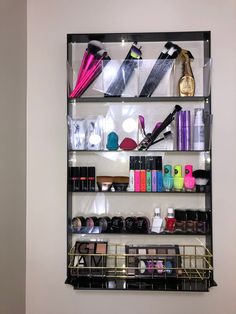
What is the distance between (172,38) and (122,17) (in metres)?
0.31

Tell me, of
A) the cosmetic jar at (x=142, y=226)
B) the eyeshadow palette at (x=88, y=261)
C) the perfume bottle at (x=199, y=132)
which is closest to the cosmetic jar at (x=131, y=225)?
the cosmetic jar at (x=142, y=226)

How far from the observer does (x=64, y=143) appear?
1667 millimetres

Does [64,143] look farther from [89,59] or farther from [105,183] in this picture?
[89,59]

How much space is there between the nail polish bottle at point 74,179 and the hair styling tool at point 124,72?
1.47ft

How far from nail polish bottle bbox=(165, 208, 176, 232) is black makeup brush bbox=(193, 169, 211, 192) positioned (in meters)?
0.18

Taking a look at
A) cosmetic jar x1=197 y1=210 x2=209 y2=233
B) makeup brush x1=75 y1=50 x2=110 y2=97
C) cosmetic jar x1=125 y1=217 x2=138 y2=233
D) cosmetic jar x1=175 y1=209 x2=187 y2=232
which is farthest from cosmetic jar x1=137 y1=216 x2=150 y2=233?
makeup brush x1=75 y1=50 x2=110 y2=97

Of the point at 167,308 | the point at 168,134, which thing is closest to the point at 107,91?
the point at 168,134

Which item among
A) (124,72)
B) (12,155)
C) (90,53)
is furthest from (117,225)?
(90,53)

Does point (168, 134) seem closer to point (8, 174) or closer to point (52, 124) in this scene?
point (52, 124)

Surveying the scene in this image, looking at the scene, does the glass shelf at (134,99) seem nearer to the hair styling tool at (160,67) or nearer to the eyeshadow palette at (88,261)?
the hair styling tool at (160,67)

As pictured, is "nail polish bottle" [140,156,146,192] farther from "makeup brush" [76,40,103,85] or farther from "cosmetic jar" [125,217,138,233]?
"makeup brush" [76,40,103,85]

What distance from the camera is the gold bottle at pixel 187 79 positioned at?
1.58 metres

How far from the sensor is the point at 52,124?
167cm

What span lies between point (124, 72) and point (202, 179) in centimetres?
71
